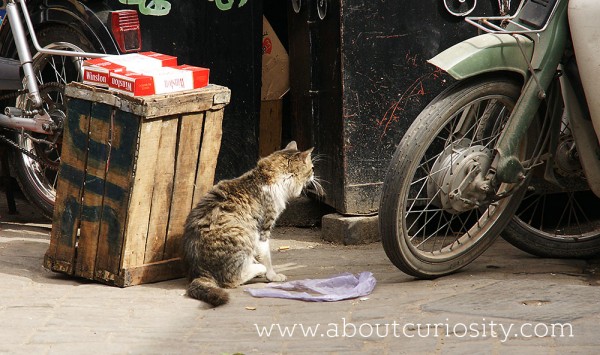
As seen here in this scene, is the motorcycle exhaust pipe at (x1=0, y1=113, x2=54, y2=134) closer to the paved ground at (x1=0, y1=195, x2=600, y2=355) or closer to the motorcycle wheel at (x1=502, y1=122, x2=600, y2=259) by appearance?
the paved ground at (x1=0, y1=195, x2=600, y2=355)

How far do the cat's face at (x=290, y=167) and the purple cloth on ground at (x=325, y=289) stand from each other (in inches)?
22.8

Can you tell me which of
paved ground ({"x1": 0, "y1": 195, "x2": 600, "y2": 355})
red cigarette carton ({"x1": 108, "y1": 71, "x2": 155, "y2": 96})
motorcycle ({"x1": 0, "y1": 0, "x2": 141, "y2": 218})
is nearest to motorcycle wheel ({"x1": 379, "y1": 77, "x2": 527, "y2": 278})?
paved ground ({"x1": 0, "y1": 195, "x2": 600, "y2": 355})

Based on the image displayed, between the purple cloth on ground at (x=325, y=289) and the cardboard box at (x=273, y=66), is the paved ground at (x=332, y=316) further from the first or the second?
the cardboard box at (x=273, y=66)

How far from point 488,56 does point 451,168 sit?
586 millimetres

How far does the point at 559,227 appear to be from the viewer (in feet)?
20.2

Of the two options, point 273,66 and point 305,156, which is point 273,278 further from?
point 273,66

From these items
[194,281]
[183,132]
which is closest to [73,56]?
[183,132]

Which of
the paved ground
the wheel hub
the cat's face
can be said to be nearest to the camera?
the paved ground

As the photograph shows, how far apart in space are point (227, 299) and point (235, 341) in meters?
0.54

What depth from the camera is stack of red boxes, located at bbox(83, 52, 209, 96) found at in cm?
486

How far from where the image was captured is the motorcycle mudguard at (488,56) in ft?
14.8

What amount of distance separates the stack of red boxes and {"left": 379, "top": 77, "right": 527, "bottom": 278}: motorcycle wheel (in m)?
1.18

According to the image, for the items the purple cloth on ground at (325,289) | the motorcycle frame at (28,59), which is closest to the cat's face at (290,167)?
the purple cloth on ground at (325,289)

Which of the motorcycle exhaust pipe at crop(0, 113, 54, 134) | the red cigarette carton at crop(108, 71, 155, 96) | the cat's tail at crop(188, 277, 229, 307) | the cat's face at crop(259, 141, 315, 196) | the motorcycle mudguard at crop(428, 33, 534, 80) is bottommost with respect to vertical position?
the cat's tail at crop(188, 277, 229, 307)
